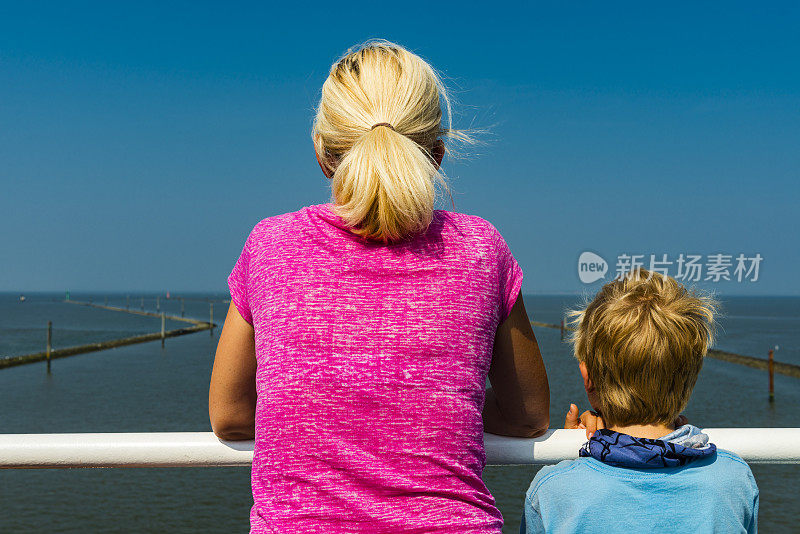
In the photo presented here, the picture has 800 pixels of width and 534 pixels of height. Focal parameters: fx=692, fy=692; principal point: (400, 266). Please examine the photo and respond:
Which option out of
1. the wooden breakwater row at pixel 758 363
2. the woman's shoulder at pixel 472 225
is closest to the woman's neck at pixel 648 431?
the woman's shoulder at pixel 472 225

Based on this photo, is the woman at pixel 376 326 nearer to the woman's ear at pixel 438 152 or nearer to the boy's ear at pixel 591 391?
the woman's ear at pixel 438 152

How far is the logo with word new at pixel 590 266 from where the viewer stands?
2043 millimetres

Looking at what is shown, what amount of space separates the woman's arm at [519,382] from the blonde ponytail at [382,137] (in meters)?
0.34

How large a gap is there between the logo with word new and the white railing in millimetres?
622

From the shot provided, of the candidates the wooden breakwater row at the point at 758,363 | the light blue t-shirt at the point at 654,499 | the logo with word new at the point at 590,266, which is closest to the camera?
the light blue t-shirt at the point at 654,499

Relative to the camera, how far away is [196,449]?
150cm

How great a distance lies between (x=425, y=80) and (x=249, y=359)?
2.36 feet

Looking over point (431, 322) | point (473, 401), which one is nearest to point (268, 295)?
point (431, 322)

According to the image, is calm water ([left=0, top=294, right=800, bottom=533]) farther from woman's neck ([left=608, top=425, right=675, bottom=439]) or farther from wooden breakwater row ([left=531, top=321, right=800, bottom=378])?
wooden breakwater row ([left=531, top=321, right=800, bottom=378])

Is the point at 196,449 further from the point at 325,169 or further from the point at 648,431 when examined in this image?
the point at 648,431

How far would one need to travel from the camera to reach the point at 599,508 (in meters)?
1.43

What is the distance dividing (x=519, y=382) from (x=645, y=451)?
298mm

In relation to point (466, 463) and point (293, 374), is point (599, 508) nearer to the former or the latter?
point (466, 463)

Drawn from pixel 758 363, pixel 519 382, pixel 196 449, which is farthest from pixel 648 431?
pixel 758 363
